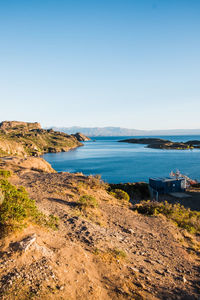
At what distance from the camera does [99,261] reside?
283 inches

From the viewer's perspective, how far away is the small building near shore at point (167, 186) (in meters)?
33.0

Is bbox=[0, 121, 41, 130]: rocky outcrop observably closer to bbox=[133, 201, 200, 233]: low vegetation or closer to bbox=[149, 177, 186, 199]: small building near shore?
bbox=[149, 177, 186, 199]: small building near shore

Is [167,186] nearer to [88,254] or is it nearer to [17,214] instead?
[88,254]

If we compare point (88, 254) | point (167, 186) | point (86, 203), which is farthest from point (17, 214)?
point (167, 186)

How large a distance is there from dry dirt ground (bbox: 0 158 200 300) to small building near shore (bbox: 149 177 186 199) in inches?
801

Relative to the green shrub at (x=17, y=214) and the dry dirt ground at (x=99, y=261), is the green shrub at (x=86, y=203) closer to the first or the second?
the dry dirt ground at (x=99, y=261)

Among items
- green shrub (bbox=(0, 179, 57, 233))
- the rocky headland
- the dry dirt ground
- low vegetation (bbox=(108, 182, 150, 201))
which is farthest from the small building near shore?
green shrub (bbox=(0, 179, 57, 233))

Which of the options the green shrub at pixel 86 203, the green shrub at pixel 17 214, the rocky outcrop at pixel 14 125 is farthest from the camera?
the rocky outcrop at pixel 14 125

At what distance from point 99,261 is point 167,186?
29079mm

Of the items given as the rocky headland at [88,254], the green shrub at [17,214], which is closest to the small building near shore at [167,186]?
the rocky headland at [88,254]

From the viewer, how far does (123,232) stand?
36.8 feet

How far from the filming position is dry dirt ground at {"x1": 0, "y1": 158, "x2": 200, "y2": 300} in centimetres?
531

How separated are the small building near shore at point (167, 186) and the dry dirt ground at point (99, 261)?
20345mm

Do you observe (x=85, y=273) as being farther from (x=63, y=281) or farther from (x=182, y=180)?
(x=182, y=180)
